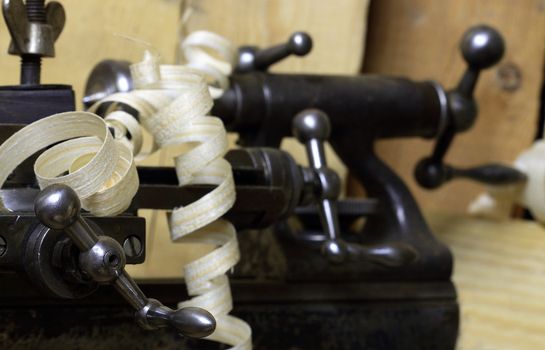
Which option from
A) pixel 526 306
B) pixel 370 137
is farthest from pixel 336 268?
pixel 526 306

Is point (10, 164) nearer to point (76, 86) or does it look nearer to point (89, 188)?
point (89, 188)

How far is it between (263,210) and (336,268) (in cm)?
18

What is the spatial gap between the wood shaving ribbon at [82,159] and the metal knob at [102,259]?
6 centimetres

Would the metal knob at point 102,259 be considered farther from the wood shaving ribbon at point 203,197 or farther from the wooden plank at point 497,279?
the wooden plank at point 497,279

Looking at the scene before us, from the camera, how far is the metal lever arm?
2.44 feet

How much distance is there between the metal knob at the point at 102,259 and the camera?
0.48 meters

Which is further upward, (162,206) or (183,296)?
(162,206)

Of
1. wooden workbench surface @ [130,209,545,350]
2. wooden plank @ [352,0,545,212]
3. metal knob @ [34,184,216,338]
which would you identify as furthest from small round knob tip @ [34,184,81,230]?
wooden plank @ [352,0,545,212]

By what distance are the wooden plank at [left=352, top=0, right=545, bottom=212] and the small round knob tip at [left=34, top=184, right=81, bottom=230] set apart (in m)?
0.91

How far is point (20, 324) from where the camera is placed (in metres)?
0.68

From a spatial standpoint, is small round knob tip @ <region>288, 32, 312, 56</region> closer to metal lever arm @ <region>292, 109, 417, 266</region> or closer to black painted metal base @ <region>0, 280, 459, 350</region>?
metal lever arm @ <region>292, 109, 417, 266</region>

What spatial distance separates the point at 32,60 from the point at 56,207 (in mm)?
249

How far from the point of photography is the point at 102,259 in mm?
500

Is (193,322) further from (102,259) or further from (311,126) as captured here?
(311,126)
